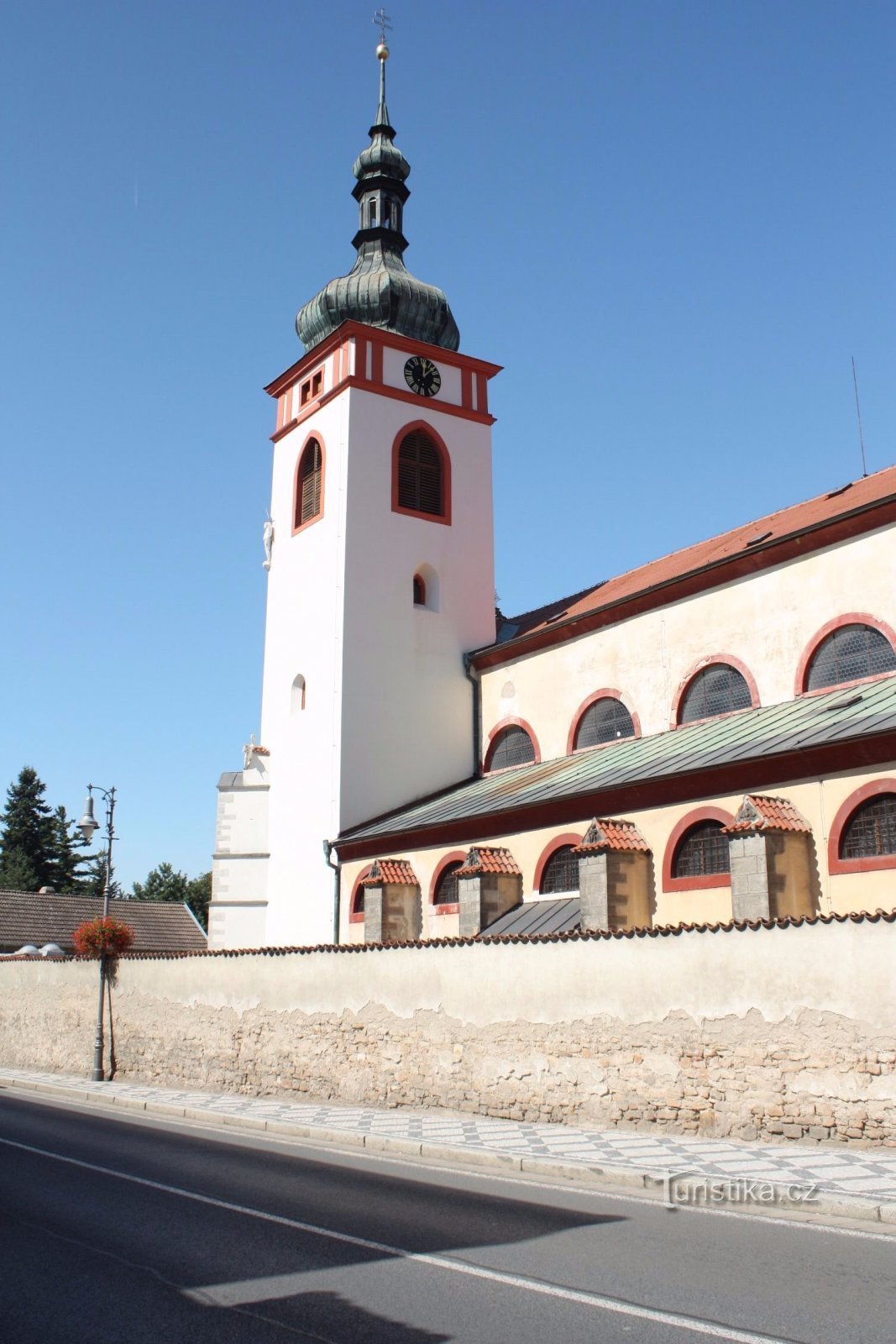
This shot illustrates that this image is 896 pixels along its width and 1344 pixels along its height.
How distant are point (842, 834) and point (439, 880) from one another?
967 centimetres

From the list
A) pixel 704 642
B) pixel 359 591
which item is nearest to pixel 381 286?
pixel 359 591

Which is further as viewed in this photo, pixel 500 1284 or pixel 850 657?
pixel 850 657

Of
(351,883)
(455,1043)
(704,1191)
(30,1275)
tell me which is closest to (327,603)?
(351,883)

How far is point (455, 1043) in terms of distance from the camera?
15.4m

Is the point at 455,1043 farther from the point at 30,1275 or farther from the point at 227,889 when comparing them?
the point at 227,889

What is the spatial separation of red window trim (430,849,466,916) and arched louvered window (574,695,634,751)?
369 centimetres

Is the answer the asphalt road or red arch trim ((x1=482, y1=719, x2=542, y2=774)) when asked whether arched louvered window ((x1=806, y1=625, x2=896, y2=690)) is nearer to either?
red arch trim ((x1=482, y1=719, x2=542, y2=774))

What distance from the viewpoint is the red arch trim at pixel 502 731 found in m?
26.1

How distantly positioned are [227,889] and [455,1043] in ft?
51.1

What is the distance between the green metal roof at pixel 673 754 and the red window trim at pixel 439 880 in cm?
69

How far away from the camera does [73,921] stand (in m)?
48.5

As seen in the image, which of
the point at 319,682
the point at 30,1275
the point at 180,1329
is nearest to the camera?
the point at 180,1329

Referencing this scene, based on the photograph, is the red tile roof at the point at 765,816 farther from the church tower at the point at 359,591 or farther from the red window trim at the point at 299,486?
the red window trim at the point at 299,486

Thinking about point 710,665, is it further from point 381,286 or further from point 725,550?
point 381,286
